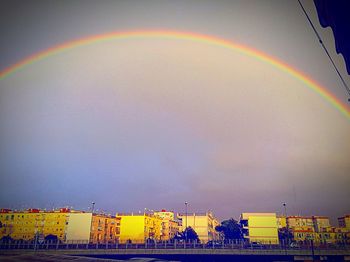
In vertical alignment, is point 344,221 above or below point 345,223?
above

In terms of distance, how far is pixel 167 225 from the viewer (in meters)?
107

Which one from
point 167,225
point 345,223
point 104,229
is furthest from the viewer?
point 345,223

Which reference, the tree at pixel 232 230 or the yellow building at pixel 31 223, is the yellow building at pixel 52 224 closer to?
the yellow building at pixel 31 223

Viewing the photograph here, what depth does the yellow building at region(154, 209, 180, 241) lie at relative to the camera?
337 feet

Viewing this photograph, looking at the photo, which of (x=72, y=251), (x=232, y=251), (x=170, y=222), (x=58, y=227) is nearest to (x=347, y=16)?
(x=232, y=251)

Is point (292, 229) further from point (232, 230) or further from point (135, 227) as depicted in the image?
point (135, 227)

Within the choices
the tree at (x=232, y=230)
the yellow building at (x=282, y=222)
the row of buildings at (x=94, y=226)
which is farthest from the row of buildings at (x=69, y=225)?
the yellow building at (x=282, y=222)

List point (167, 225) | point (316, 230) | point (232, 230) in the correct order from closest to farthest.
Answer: point (232, 230)
point (316, 230)
point (167, 225)

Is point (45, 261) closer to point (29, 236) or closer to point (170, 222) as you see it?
point (29, 236)

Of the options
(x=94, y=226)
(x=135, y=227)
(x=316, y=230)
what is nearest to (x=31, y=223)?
(x=94, y=226)

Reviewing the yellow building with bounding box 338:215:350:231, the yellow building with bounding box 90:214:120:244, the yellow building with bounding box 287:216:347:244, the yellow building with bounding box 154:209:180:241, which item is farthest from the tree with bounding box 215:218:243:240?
the yellow building with bounding box 338:215:350:231

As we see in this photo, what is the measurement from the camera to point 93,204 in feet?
285

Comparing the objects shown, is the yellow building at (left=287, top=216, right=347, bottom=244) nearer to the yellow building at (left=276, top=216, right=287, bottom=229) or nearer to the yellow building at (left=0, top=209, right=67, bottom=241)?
the yellow building at (left=276, top=216, right=287, bottom=229)

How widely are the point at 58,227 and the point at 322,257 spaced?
74.2 m
